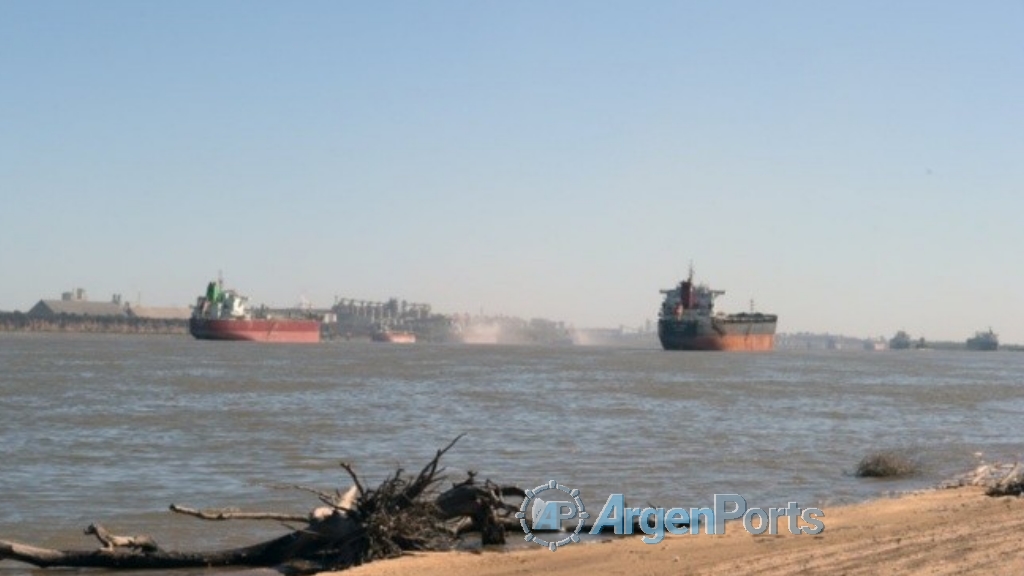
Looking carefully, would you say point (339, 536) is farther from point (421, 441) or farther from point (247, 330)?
point (247, 330)

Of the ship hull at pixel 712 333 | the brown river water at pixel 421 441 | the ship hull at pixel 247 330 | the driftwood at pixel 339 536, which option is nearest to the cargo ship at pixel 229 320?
the ship hull at pixel 247 330

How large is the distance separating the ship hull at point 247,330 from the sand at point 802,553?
125262 mm

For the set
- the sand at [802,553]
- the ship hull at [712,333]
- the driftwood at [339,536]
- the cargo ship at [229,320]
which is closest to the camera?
the sand at [802,553]

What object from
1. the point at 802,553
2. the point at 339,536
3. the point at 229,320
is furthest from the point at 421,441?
the point at 229,320

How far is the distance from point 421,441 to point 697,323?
9077 centimetres

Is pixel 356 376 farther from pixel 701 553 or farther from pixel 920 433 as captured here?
pixel 701 553

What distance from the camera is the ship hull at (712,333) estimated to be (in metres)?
113

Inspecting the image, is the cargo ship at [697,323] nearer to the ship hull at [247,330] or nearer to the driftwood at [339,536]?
the ship hull at [247,330]

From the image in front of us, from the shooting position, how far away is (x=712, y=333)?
371 ft

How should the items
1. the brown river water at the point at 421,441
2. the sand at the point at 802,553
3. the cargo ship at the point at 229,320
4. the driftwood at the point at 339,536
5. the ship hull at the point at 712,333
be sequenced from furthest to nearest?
the cargo ship at the point at 229,320
the ship hull at the point at 712,333
the brown river water at the point at 421,441
the driftwood at the point at 339,536
the sand at the point at 802,553

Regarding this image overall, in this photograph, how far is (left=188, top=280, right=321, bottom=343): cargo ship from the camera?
439 ft

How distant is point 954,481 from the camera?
16953 mm

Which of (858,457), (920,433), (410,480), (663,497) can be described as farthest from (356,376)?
(410,480)

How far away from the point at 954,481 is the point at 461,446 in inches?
348
